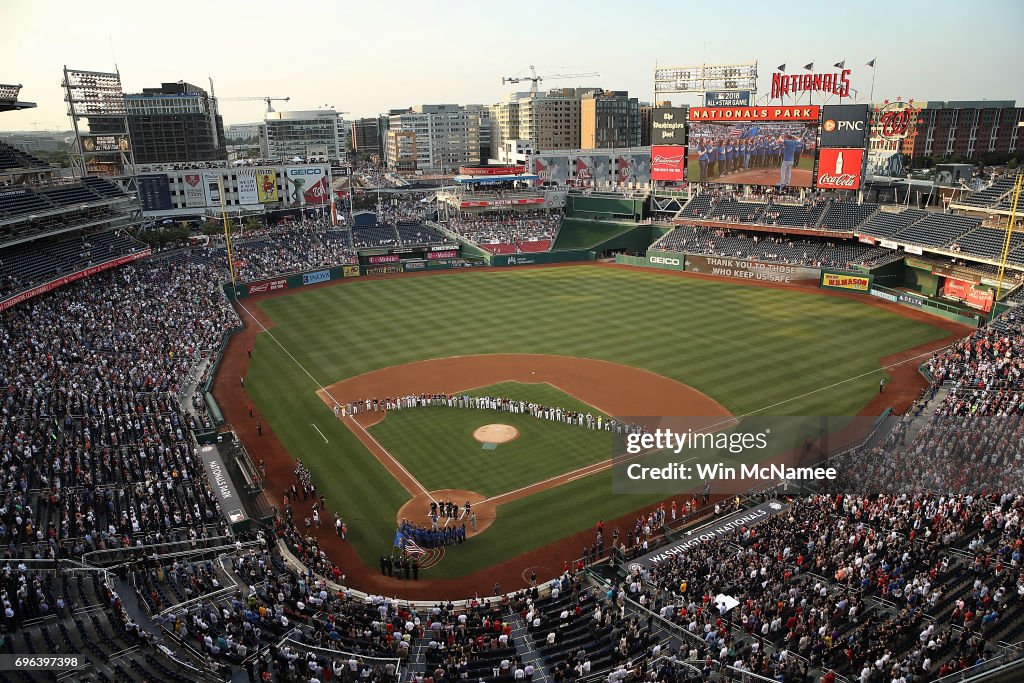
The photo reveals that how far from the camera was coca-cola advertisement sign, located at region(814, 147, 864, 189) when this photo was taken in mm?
58906

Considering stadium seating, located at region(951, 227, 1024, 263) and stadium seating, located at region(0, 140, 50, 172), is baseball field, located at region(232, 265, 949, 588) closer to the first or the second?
stadium seating, located at region(951, 227, 1024, 263)

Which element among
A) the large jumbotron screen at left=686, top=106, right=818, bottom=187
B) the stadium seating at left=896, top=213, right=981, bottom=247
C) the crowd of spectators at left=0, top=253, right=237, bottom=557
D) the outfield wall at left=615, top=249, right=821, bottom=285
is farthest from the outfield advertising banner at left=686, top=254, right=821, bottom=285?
the crowd of spectators at left=0, top=253, right=237, bottom=557

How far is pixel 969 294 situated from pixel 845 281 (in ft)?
29.6

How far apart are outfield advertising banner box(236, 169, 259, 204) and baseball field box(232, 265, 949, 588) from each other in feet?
69.1

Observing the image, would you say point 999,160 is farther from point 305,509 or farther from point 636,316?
point 305,509

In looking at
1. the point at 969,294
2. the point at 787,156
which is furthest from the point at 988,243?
the point at 787,156

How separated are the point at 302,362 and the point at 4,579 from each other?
25168 millimetres

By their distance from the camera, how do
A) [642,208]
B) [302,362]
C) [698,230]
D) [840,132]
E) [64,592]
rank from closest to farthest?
[64,592] < [302,362] < [840,132] < [698,230] < [642,208]

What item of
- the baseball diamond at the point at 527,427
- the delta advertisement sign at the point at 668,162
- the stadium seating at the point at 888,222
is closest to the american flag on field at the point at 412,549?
the baseball diamond at the point at 527,427

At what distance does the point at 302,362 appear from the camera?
4175 centimetres

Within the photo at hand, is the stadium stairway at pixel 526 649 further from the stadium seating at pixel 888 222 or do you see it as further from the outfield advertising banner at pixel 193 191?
the outfield advertising banner at pixel 193 191

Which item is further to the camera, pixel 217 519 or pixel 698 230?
pixel 698 230

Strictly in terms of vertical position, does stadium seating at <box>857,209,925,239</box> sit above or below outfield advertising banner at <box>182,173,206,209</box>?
below

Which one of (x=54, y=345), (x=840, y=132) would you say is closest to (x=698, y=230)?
(x=840, y=132)
